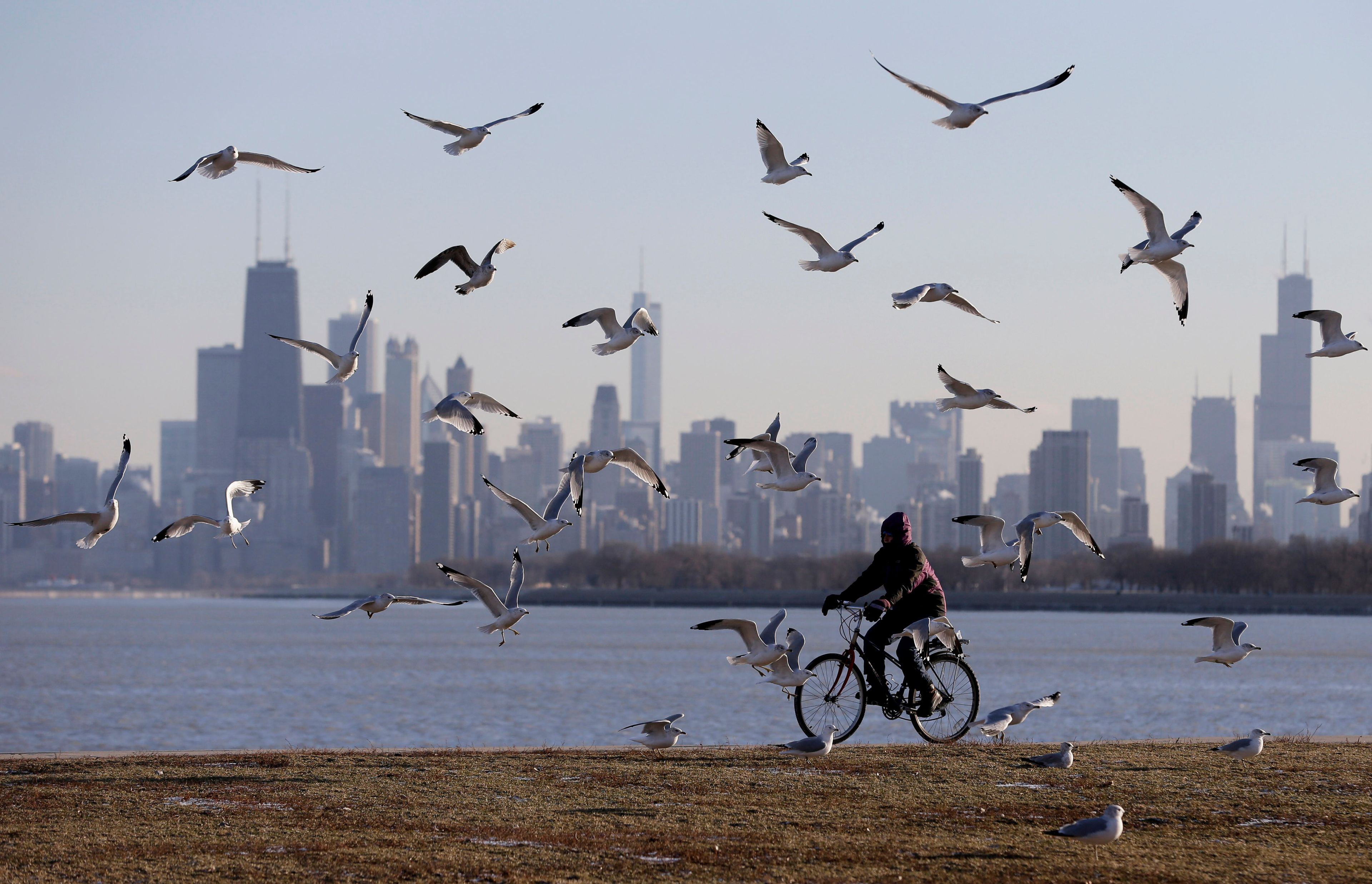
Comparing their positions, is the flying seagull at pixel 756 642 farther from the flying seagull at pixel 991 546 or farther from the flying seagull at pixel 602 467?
the flying seagull at pixel 991 546

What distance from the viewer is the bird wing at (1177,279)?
57.6 feet

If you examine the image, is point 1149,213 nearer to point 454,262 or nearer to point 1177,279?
point 1177,279

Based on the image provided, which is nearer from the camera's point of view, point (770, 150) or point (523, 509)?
point (523, 509)

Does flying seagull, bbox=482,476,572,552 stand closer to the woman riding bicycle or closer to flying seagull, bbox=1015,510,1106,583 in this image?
the woman riding bicycle

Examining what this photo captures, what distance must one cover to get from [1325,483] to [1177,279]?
8.52 feet

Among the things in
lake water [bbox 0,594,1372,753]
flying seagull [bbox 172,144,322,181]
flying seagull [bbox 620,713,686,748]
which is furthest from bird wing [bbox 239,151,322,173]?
lake water [bbox 0,594,1372,753]

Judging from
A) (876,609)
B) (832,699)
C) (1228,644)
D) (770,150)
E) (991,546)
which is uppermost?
(770,150)

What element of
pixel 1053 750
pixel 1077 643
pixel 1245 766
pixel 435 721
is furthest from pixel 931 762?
pixel 1077 643

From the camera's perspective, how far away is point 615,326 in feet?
58.1

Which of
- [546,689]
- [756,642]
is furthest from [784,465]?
[546,689]

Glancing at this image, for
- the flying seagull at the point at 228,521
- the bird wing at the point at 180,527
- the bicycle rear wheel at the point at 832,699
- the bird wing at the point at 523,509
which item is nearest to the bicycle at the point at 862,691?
the bicycle rear wheel at the point at 832,699

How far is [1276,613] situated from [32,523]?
183897 millimetres

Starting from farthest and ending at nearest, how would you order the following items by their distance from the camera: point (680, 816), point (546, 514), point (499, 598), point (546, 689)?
point (546, 689) < point (546, 514) < point (499, 598) < point (680, 816)

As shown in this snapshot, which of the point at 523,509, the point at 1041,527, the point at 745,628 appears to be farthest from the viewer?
the point at 1041,527
